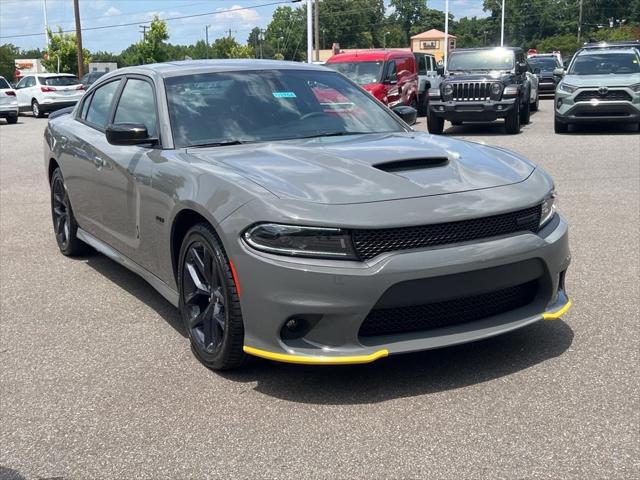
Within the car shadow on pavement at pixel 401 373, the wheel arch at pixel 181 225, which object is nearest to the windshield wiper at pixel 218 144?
the wheel arch at pixel 181 225

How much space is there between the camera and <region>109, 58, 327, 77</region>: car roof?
502 centimetres

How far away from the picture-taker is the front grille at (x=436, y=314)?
3482 millimetres

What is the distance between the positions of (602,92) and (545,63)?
1500 cm

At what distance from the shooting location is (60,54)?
180 ft

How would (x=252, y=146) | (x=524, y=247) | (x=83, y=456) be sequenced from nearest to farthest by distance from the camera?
(x=83, y=456) < (x=524, y=247) < (x=252, y=146)

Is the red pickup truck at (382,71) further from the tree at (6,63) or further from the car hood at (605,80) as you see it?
the tree at (6,63)

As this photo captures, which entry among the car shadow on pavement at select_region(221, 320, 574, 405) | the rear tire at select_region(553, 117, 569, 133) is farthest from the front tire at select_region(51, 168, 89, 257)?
the rear tire at select_region(553, 117, 569, 133)

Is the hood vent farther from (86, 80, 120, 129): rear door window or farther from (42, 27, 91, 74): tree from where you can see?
(42, 27, 91, 74): tree

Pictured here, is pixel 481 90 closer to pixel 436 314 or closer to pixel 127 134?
pixel 127 134

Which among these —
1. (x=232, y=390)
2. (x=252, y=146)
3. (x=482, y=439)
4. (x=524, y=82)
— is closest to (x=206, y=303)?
(x=232, y=390)

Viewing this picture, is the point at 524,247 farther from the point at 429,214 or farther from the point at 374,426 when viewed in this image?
the point at 374,426

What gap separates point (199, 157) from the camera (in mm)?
4211

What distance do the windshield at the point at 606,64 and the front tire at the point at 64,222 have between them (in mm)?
12775

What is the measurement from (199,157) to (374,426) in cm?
177
